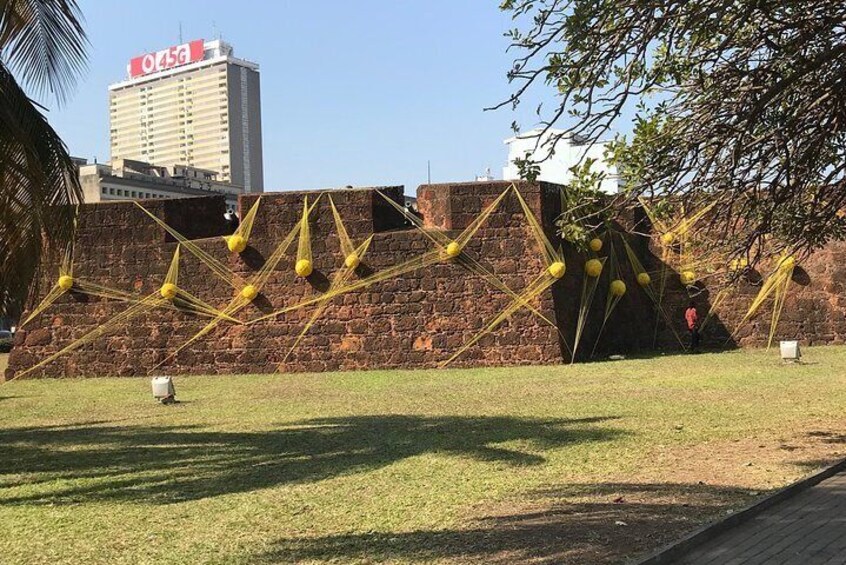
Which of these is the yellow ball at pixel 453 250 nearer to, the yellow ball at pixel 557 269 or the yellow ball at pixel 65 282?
the yellow ball at pixel 557 269

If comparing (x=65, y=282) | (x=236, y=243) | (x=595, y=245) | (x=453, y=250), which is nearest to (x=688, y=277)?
(x=595, y=245)

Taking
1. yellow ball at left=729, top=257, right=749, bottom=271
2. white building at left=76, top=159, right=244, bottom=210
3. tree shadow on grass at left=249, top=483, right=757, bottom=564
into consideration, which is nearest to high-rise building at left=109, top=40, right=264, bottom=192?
white building at left=76, top=159, right=244, bottom=210

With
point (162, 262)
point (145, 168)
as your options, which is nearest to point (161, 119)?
point (145, 168)

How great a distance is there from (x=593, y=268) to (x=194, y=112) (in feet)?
286

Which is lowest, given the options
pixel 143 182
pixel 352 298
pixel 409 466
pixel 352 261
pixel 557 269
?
pixel 409 466

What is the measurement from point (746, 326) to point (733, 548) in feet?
44.9

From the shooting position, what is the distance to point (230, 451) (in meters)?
7.87

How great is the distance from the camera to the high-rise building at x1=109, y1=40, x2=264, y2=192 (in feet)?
301

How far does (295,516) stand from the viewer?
5.41 meters

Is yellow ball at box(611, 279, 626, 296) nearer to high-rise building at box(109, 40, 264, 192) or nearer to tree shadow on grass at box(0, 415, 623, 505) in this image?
tree shadow on grass at box(0, 415, 623, 505)

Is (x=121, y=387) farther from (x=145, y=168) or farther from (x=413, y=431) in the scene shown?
(x=145, y=168)

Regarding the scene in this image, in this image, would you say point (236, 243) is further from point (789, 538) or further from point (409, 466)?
point (789, 538)

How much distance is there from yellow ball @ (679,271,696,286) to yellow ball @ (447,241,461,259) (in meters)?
5.45

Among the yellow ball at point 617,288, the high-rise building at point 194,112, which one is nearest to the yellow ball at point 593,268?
the yellow ball at point 617,288
